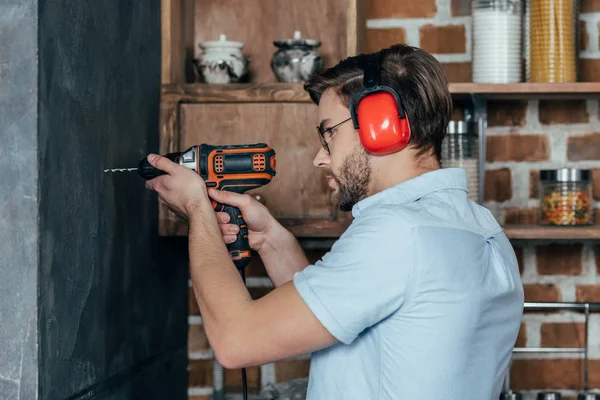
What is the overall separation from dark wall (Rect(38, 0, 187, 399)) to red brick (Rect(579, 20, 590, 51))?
0.97 m

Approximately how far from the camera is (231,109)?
74.9 inches

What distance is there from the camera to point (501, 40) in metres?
1.85

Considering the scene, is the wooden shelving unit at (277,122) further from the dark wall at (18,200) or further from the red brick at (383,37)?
the dark wall at (18,200)

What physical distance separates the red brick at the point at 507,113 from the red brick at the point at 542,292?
0.38 meters

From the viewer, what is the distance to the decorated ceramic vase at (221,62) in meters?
1.90

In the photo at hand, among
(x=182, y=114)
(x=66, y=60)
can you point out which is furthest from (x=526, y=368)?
(x=66, y=60)

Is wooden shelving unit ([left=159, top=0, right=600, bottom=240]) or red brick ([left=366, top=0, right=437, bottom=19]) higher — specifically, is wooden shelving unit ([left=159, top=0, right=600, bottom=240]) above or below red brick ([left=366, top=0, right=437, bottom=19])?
below

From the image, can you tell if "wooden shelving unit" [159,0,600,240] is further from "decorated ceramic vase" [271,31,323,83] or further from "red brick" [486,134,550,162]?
"red brick" [486,134,550,162]

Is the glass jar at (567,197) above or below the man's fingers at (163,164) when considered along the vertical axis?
below

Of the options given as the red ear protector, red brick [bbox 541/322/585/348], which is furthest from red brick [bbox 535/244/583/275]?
the red ear protector

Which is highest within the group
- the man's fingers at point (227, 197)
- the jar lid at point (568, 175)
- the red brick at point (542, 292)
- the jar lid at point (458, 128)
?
the jar lid at point (458, 128)

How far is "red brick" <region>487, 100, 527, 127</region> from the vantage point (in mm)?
2096

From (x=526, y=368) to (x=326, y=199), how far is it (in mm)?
656

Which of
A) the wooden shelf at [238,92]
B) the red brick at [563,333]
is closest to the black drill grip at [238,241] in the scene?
the wooden shelf at [238,92]
